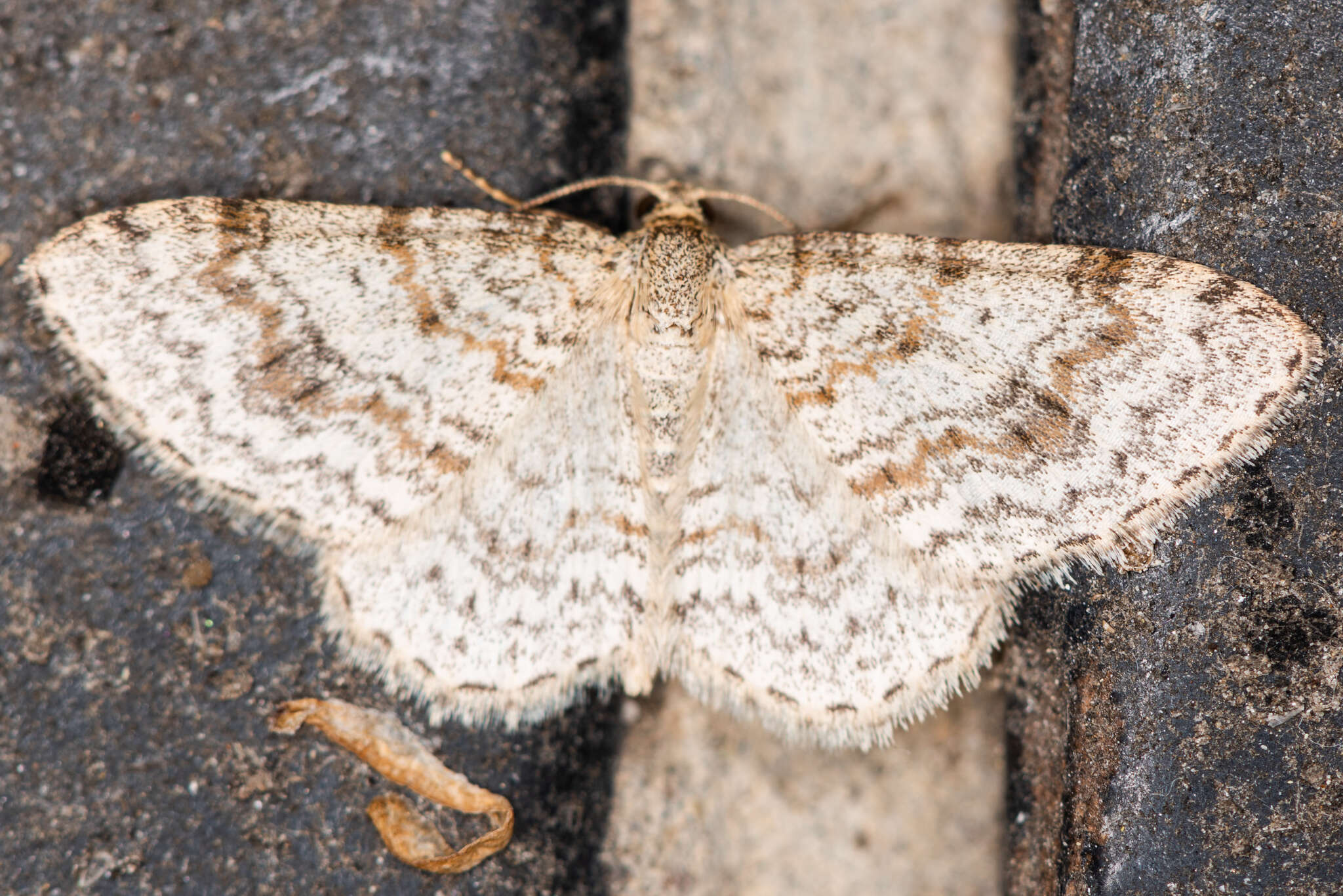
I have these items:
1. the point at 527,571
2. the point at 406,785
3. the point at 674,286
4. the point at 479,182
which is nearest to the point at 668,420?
the point at 674,286

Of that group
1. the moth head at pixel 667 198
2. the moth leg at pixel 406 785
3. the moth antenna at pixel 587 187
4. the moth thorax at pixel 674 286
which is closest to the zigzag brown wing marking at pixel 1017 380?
the moth thorax at pixel 674 286

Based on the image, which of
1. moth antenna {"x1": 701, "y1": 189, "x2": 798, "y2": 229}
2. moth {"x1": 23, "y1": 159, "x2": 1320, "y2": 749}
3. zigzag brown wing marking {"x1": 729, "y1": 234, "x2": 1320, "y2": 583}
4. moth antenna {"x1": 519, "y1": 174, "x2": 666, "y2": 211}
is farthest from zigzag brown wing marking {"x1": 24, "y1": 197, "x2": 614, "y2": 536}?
zigzag brown wing marking {"x1": 729, "y1": 234, "x2": 1320, "y2": 583}

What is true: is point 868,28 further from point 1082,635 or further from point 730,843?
point 730,843

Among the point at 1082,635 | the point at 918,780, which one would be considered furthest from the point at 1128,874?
the point at 918,780

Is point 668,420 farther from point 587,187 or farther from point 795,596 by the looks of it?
point 587,187

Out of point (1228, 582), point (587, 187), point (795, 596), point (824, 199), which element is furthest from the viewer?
point (824, 199)

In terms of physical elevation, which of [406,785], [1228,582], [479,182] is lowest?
[406,785]

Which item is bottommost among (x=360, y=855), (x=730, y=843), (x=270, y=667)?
(x=730, y=843)
